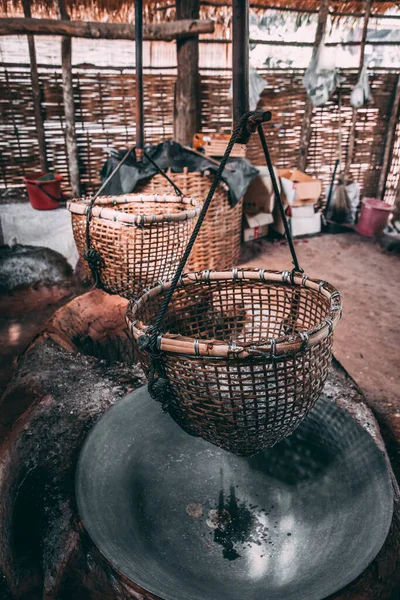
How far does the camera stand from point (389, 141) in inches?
270

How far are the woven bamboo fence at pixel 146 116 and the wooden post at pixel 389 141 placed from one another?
79 millimetres

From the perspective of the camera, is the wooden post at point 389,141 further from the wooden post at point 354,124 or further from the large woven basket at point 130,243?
the large woven basket at point 130,243

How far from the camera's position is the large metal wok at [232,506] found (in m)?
1.26

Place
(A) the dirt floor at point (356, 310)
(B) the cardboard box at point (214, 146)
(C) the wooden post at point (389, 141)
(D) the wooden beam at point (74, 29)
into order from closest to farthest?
1. (A) the dirt floor at point (356, 310)
2. (D) the wooden beam at point (74, 29)
3. (B) the cardboard box at point (214, 146)
4. (C) the wooden post at point (389, 141)

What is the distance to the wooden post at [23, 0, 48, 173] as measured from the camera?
5031mm

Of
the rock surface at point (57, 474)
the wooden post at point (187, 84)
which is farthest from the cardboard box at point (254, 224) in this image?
the rock surface at point (57, 474)

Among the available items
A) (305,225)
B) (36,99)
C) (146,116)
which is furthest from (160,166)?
(305,225)

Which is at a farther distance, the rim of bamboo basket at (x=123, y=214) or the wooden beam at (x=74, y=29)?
the wooden beam at (x=74, y=29)

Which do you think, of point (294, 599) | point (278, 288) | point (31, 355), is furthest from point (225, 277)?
point (31, 355)

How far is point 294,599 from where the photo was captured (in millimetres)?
1146

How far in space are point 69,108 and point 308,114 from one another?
3567 millimetres

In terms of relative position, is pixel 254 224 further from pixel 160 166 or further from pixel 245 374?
pixel 245 374

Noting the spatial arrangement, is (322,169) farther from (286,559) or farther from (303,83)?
(286,559)

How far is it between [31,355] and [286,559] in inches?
65.8
